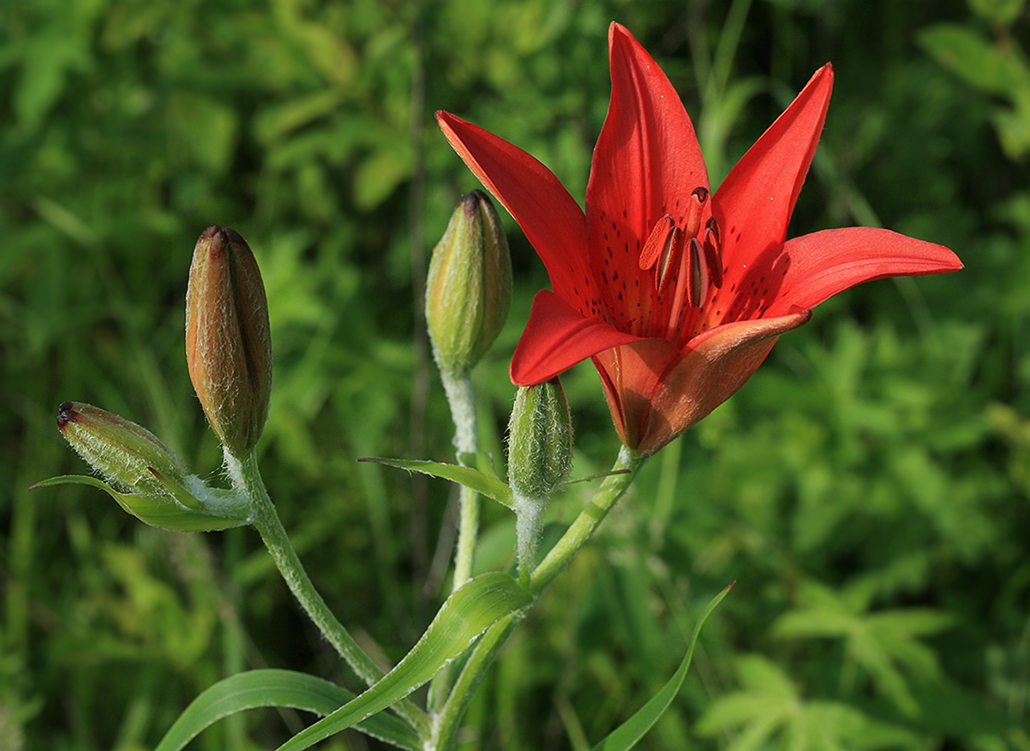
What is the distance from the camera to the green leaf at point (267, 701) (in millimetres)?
1332

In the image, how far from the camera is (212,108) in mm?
3422

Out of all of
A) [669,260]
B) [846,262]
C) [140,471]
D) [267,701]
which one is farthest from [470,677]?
[846,262]

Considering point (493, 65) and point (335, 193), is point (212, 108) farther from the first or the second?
point (493, 65)

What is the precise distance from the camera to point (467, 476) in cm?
124

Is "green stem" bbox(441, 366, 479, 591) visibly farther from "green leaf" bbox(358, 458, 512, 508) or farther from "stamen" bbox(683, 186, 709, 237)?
"stamen" bbox(683, 186, 709, 237)

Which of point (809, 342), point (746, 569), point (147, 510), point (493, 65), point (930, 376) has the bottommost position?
point (746, 569)

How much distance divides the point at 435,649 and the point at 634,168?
0.74 m

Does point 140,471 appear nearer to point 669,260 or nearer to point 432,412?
point 669,260

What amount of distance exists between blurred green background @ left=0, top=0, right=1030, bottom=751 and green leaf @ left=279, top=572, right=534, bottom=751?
2.90 feet

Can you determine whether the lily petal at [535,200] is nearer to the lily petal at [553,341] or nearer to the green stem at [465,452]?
the lily petal at [553,341]

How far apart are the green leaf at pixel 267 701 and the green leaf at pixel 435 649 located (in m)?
0.21

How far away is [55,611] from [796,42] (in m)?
3.51

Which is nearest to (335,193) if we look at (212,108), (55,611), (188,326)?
(212,108)

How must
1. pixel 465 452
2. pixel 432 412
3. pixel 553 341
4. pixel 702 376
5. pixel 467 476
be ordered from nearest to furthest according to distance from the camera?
pixel 553 341
pixel 702 376
pixel 467 476
pixel 465 452
pixel 432 412
